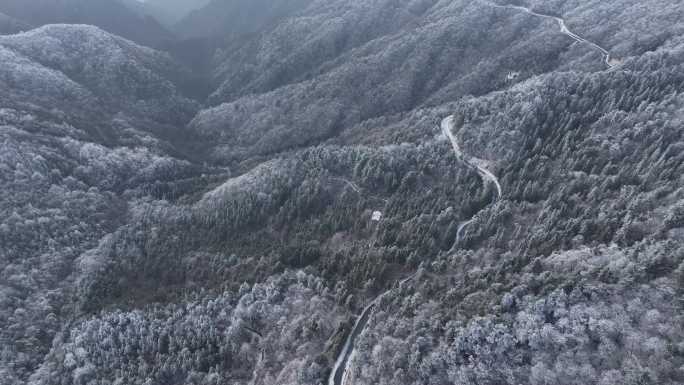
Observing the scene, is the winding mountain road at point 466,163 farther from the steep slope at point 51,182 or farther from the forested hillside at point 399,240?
the steep slope at point 51,182

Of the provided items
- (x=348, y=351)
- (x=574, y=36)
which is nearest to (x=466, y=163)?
(x=348, y=351)

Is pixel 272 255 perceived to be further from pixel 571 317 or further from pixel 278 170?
pixel 571 317

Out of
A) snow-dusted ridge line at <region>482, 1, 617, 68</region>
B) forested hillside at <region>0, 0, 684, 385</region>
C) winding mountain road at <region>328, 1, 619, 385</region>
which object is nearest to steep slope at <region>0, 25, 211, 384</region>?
forested hillside at <region>0, 0, 684, 385</region>

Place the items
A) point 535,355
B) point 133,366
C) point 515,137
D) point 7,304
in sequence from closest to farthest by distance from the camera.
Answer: point 535,355 < point 133,366 < point 7,304 < point 515,137

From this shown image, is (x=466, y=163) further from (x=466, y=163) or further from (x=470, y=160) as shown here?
(x=470, y=160)

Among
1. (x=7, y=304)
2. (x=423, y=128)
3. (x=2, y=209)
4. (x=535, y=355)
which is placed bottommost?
(x=535, y=355)

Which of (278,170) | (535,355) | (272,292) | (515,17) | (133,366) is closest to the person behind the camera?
(535,355)

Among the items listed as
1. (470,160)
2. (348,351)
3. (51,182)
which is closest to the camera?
(348,351)

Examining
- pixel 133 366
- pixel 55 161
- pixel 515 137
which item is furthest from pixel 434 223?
pixel 55 161

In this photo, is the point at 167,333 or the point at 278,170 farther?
the point at 278,170
